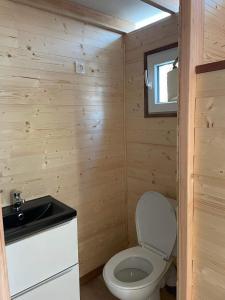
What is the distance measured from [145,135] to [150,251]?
96cm

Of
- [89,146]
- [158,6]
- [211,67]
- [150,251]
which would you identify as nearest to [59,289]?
[150,251]

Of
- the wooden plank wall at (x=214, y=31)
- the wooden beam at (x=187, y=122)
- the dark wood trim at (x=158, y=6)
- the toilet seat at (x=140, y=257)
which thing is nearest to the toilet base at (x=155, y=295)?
the toilet seat at (x=140, y=257)

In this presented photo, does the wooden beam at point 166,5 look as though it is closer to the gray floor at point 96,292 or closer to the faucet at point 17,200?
the faucet at point 17,200

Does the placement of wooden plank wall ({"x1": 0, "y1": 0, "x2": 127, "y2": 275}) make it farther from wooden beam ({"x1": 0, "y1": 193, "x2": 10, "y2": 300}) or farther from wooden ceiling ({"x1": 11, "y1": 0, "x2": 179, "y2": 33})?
wooden beam ({"x1": 0, "y1": 193, "x2": 10, "y2": 300})

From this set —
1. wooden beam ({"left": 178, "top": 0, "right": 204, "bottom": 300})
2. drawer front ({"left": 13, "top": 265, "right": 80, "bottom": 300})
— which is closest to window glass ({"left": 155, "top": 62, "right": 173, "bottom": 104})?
wooden beam ({"left": 178, "top": 0, "right": 204, "bottom": 300})

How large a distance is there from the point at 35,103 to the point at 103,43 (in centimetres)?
83

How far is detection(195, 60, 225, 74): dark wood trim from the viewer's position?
972 mm

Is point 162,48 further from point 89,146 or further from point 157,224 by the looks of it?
point 157,224

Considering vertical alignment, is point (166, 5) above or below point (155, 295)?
above

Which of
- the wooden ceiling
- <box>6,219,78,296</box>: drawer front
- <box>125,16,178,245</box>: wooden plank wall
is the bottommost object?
<box>6,219,78,296</box>: drawer front

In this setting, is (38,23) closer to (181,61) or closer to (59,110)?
(59,110)

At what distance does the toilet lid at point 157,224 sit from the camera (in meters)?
1.82

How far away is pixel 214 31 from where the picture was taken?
1.14m

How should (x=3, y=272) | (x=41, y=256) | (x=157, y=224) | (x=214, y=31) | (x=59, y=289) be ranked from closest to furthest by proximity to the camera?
(x=3, y=272)
(x=214, y=31)
(x=41, y=256)
(x=59, y=289)
(x=157, y=224)
